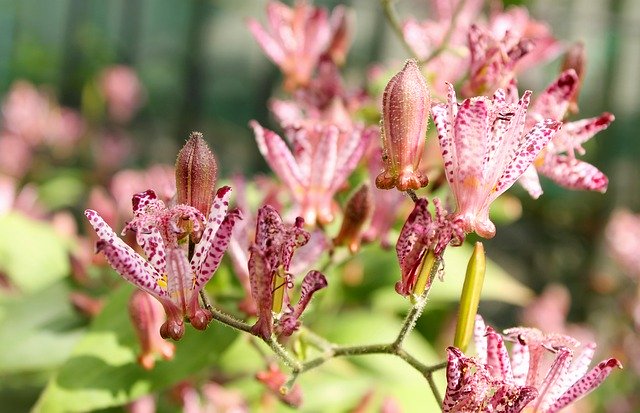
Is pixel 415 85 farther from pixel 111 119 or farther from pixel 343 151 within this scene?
pixel 111 119

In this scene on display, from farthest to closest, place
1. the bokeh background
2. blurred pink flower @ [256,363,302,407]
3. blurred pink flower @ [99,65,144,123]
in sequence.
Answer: blurred pink flower @ [99,65,144,123], the bokeh background, blurred pink flower @ [256,363,302,407]

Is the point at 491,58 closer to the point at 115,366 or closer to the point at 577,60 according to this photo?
the point at 577,60

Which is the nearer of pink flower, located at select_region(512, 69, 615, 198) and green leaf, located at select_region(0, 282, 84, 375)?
pink flower, located at select_region(512, 69, 615, 198)

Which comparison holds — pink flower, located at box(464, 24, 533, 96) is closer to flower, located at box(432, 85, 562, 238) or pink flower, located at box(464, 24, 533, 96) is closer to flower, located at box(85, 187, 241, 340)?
flower, located at box(432, 85, 562, 238)

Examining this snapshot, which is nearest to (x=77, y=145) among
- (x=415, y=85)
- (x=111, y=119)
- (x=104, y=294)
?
(x=111, y=119)

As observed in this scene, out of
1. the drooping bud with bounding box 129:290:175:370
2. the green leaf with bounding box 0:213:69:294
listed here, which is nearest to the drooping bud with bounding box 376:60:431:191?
the drooping bud with bounding box 129:290:175:370

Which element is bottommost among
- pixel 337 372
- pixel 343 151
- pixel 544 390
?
pixel 337 372
